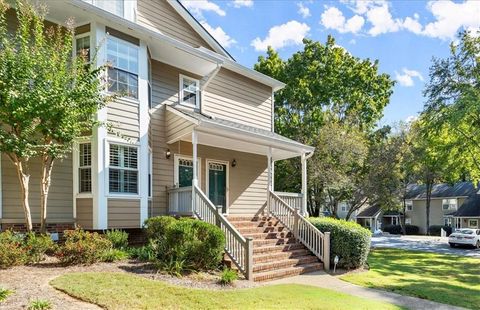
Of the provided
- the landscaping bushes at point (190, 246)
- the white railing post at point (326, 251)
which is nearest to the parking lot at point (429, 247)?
the white railing post at point (326, 251)

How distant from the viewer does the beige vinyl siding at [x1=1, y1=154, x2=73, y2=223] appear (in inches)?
347

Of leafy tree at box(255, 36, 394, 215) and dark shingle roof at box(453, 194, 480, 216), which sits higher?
leafy tree at box(255, 36, 394, 215)

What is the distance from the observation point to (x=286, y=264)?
10203 mm

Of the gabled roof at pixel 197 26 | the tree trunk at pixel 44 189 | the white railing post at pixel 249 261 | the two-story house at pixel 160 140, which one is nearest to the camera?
the tree trunk at pixel 44 189

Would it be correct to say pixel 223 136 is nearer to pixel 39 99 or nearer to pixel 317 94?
pixel 39 99

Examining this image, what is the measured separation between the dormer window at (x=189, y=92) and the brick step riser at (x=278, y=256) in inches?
256

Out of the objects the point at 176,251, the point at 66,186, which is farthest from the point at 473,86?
the point at 66,186

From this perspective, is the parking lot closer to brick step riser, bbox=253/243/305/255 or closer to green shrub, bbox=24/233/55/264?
brick step riser, bbox=253/243/305/255

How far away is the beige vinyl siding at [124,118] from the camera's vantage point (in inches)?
392

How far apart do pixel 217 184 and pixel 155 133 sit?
358 centimetres

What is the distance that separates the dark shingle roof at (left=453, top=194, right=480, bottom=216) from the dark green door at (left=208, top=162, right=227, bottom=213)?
3341cm

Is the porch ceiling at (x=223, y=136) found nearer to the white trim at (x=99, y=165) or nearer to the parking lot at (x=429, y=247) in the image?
the white trim at (x=99, y=165)

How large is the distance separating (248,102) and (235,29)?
427cm

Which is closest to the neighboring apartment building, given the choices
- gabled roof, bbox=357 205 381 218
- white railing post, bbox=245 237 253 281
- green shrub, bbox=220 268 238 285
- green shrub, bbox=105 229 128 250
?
green shrub, bbox=105 229 128 250
